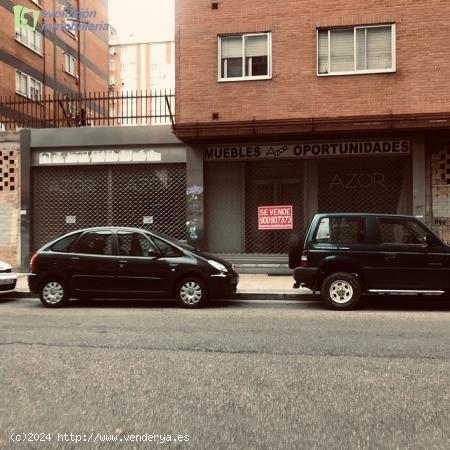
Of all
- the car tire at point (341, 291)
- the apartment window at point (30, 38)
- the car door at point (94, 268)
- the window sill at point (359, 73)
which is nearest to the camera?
the car tire at point (341, 291)

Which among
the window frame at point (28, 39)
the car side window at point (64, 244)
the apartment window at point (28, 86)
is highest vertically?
the window frame at point (28, 39)

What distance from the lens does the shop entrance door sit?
49.1ft

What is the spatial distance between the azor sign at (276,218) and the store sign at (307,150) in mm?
1459

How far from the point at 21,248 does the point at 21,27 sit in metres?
14.3

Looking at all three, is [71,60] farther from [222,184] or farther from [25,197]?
[222,184]

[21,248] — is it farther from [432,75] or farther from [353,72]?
[432,75]

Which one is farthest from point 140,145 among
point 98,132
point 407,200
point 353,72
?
point 407,200

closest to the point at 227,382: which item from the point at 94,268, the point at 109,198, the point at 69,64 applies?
the point at 94,268

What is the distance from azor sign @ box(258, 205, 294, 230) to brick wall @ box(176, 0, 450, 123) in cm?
255

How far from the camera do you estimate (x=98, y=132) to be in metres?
15.4

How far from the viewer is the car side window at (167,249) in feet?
31.6

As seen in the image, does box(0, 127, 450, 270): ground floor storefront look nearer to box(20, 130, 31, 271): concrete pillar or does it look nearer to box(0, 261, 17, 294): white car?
box(20, 130, 31, 271): concrete pillar

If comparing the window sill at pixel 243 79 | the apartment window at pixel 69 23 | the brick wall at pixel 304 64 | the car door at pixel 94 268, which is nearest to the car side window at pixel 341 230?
the car door at pixel 94 268

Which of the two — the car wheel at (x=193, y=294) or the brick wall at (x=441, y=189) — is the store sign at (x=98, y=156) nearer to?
the car wheel at (x=193, y=294)
